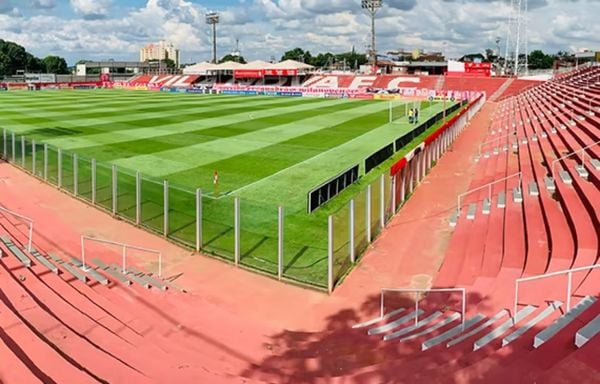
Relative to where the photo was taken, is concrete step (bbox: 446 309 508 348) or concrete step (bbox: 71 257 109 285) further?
concrete step (bbox: 71 257 109 285)

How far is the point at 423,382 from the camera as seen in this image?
6215 millimetres

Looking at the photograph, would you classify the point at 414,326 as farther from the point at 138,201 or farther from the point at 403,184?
the point at 403,184

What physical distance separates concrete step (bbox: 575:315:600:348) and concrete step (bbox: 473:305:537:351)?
1333 millimetres

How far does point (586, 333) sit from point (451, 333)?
250 cm

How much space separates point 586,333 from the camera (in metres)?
6.02

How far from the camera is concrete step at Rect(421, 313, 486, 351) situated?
7925mm

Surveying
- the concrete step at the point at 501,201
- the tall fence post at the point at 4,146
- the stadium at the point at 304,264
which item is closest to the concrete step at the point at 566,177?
the stadium at the point at 304,264

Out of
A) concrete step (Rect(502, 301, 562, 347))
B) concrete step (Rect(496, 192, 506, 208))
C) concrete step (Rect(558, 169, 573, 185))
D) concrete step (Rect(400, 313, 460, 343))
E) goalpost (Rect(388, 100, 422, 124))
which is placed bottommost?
concrete step (Rect(400, 313, 460, 343))

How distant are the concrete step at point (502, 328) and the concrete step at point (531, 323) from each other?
24 cm

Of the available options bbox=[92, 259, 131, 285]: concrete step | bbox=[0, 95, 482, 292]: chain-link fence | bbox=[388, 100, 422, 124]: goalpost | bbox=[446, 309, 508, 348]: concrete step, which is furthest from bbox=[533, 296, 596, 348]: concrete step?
bbox=[388, 100, 422, 124]: goalpost

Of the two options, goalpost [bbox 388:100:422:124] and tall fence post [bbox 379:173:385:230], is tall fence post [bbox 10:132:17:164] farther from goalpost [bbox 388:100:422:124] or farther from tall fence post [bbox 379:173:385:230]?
goalpost [bbox 388:100:422:124]

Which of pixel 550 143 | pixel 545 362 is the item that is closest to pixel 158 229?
pixel 545 362

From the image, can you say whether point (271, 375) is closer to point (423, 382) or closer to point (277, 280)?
point (423, 382)

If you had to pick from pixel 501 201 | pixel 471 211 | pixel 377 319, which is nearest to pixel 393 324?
pixel 377 319
